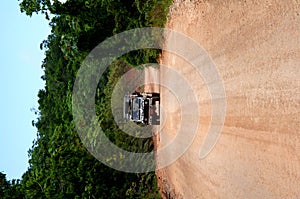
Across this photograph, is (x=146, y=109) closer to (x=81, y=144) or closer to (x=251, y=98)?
(x=81, y=144)

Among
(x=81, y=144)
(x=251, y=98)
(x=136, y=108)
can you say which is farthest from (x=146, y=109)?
(x=251, y=98)

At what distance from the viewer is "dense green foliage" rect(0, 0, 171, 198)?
50.7 ft

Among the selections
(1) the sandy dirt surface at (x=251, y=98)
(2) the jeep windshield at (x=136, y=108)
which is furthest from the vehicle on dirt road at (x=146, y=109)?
(1) the sandy dirt surface at (x=251, y=98)

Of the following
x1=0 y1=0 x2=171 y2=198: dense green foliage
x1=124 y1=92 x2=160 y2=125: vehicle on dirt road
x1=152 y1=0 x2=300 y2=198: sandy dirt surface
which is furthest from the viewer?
x1=124 y1=92 x2=160 y2=125: vehicle on dirt road

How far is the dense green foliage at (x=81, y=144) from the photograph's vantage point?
50.7 feet

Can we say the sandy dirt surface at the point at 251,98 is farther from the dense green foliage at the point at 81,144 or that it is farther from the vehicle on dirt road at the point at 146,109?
the dense green foliage at the point at 81,144

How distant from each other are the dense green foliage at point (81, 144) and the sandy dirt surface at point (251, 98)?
13.4ft

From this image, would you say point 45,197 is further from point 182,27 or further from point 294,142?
point 294,142

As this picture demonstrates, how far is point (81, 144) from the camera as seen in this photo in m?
18.0

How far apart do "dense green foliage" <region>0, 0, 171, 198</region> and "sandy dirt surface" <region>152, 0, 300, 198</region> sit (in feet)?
13.4

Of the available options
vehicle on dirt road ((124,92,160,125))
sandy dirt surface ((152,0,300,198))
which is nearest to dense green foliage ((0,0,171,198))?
vehicle on dirt road ((124,92,160,125))

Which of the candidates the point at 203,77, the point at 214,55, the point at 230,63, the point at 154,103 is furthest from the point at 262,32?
the point at 154,103

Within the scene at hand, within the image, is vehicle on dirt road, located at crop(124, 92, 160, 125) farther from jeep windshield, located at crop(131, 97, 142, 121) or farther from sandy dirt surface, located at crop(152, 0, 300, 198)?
sandy dirt surface, located at crop(152, 0, 300, 198)

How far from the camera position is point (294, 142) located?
270 inches
